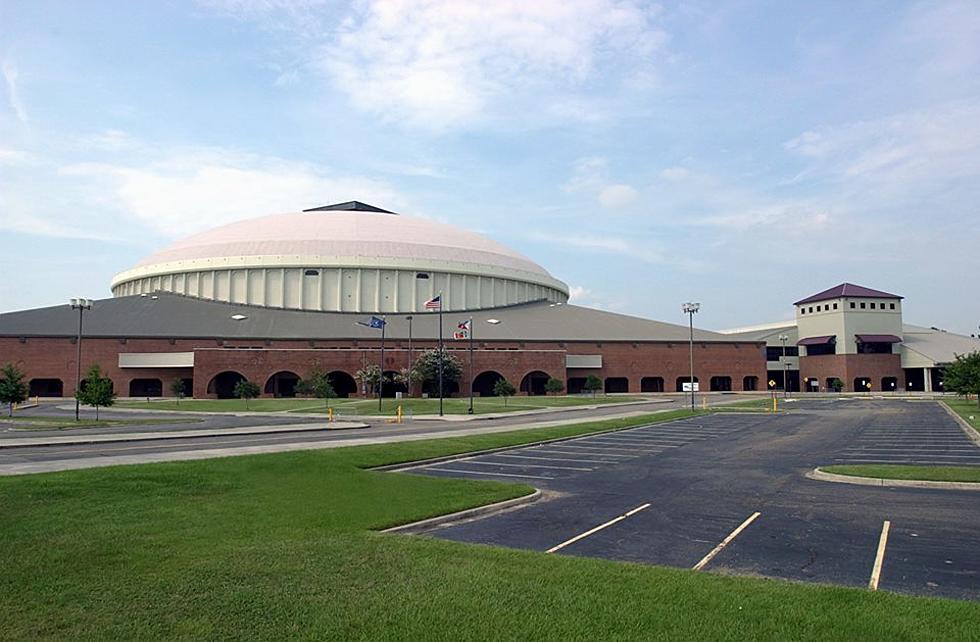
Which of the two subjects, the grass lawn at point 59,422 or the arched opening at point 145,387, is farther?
the arched opening at point 145,387

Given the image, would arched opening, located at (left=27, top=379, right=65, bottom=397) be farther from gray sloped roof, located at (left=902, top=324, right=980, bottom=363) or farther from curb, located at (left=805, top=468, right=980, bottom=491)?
gray sloped roof, located at (left=902, top=324, right=980, bottom=363)

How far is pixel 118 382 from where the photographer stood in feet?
206

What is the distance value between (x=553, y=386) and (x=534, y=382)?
432cm

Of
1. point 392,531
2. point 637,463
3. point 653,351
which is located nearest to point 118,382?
point 653,351

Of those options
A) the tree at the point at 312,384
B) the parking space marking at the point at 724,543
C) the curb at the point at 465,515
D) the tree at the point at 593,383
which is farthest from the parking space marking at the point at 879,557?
the tree at the point at 593,383

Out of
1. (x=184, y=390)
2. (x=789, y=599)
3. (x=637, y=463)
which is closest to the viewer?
(x=789, y=599)

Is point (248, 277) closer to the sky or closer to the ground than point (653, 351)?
closer to the sky

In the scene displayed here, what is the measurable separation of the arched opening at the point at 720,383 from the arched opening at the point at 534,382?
62.0 feet

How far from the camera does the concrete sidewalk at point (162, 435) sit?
2202cm

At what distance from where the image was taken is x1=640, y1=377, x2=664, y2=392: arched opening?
73.5 meters

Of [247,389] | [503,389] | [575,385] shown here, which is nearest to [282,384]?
[247,389]

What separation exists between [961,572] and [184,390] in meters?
62.3

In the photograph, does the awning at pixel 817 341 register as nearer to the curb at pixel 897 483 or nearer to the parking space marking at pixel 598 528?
the curb at pixel 897 483

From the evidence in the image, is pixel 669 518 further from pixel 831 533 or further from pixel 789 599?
pixel 789 599
